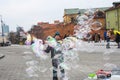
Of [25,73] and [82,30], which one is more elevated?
[82,30]

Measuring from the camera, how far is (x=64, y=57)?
1206cm

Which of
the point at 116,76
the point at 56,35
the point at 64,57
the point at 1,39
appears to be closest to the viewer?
the point at 116,76

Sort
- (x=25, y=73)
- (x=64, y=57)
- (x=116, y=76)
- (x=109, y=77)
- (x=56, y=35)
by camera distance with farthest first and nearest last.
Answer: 1. (x=25, y=73)
2. (x=64, y=57)
3. (x=56, y=35)
4. (x=109, y=77)
5. (x=116, y=76)

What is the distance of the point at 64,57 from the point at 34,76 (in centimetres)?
254

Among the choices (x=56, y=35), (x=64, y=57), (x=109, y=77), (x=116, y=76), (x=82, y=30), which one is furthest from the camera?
(x=82, y=30)

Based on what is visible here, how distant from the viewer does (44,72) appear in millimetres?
15750

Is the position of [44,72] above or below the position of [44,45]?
below

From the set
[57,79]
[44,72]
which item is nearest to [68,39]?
[57,79]

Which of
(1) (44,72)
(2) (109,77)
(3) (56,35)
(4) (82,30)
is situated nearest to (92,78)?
(2) (109,77)

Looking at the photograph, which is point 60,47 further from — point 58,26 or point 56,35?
point 58,26

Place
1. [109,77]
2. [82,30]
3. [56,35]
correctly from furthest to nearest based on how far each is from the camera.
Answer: [82,30]
[56,35]
[109,77]

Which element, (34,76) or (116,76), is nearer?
(116,76)

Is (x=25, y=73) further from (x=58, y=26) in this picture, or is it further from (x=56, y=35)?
(x=56, y=35)

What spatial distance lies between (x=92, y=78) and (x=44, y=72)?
→ 649 centimetres
